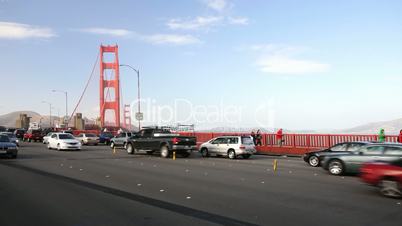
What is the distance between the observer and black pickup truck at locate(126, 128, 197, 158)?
84.7 feet

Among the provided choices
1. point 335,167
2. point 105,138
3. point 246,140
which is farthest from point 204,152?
point 105,138

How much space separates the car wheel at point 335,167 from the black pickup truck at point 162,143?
10923 millimetres

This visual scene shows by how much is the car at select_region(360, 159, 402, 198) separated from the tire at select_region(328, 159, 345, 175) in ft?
16.7

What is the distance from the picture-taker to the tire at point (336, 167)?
649 inches

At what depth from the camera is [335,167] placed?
16641 mm

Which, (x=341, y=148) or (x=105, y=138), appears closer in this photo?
(x=341, y=148)

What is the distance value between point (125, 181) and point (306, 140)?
17785mm

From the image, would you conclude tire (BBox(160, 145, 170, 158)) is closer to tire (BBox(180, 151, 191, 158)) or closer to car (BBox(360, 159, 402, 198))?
tire (BBox(180, 151, 191, 158))

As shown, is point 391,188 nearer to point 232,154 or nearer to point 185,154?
point 232,154

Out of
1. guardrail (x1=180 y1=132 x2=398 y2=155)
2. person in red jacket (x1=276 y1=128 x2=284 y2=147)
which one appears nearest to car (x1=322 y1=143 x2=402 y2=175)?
guardrail (x1=180 y1=132 x2=398 y2=155)

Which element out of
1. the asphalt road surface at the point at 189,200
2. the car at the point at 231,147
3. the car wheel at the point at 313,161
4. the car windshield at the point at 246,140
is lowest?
the asphalt road surface at the point at 189,200

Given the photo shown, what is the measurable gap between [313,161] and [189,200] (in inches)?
443

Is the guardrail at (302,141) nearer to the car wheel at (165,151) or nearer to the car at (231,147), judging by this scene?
the car at (231,147)

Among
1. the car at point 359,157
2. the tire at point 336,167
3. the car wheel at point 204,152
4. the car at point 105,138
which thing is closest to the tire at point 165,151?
the car wheel at point 204,152
